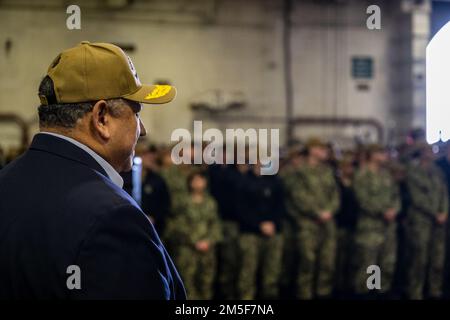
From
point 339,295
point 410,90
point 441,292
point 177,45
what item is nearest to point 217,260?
point 339,295

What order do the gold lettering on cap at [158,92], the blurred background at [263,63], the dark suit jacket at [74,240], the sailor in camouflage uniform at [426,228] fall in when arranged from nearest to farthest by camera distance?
the dark suit jacket at [74,240]
the gold lettering on cap at [158,92]
the sailor in camouflage uniform at [426,228]
the blurred background at [263,63]

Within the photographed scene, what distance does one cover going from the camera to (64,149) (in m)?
1.37

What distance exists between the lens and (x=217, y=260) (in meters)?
6.07

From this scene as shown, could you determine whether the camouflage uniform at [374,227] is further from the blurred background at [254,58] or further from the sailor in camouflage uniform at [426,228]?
the blurred background at [254,58]

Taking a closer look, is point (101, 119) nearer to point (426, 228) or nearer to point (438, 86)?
point (426, 228)

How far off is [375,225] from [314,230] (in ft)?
1.95

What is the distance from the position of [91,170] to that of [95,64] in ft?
0.73

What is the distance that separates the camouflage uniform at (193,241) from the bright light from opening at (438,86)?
2.88 meters

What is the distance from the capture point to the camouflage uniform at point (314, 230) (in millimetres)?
6141

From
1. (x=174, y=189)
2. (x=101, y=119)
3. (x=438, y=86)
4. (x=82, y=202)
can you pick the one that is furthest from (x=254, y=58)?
(x=82, y=202)

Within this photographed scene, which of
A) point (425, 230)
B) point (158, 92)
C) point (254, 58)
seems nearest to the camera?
point (158, 92)

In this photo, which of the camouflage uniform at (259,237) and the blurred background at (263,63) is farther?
the blurred background at (263,63)

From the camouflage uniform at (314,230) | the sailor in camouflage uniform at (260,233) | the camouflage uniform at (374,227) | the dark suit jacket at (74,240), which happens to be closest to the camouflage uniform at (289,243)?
the camouflage uniform at (314,230)

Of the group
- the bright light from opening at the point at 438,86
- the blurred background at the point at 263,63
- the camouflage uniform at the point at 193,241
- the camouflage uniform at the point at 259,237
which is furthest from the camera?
the blurred background at the point at 263,63
